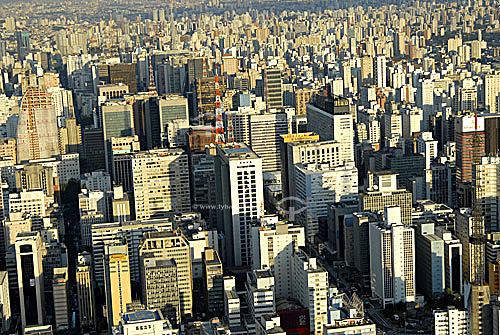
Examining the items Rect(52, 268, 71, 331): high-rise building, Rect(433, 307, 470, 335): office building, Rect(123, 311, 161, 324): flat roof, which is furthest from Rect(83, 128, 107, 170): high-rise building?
Rect(433, 307, 470, 335): office building

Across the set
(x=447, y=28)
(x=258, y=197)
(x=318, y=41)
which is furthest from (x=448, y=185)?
(x=318, y=41)

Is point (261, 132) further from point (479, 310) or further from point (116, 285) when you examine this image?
point (479, 310)

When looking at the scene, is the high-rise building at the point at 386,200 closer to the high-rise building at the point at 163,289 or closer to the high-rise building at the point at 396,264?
the high-rise building at the point at 396,264

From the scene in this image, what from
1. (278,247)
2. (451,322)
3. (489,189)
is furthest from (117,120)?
(451,322)

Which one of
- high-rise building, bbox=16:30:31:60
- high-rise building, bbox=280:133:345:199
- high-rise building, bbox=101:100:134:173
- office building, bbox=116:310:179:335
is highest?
high-rise building, bbox=16:30:31:60

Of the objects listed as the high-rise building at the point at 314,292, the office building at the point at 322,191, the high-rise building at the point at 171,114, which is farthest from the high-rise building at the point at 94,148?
the high-rise building at the point at 314,292

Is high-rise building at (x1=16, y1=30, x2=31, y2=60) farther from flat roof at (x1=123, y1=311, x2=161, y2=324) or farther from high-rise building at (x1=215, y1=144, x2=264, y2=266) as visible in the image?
flat roof at (x1=123, y1=311, x2=161, y2=324)
